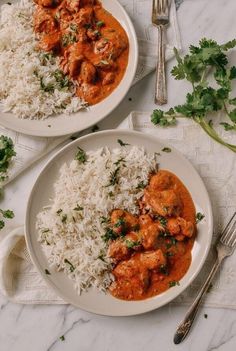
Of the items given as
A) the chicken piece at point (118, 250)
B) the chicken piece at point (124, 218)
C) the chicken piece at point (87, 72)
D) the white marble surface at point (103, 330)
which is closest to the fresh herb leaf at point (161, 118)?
the chicken piece at point (87, 72)

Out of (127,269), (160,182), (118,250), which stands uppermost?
(160,182)

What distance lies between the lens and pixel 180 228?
14.7ft

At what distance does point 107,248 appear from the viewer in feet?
14.9

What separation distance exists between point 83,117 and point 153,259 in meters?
1.37

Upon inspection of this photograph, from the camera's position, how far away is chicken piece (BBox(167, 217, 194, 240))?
4480mm

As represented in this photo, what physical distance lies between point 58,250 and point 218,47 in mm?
2201

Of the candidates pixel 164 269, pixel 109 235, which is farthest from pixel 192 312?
pixel 109 235

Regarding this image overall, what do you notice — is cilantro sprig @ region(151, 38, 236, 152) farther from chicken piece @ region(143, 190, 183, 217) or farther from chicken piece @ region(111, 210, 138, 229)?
chicken piece @ region(111, 210, 138, 229)

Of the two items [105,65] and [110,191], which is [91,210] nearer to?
[110,191]

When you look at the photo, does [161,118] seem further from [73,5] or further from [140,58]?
[73,5]

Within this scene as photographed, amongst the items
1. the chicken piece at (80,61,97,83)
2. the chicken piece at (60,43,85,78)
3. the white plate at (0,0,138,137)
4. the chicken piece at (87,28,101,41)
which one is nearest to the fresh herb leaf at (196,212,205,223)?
the white plate at (0,0,138,137)

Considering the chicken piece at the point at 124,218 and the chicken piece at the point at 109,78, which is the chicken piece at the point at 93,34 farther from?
the chicken piece at the point at 124,218

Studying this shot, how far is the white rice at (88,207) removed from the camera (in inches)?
177

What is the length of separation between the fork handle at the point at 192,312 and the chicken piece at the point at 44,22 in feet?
8.11
